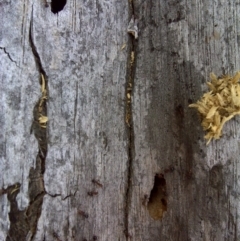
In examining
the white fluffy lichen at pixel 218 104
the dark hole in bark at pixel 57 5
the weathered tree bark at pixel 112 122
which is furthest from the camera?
the dark hole in bark at pixel 57 5

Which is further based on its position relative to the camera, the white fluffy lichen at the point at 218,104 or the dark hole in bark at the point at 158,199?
the dark hole in bark at the point at 158,199

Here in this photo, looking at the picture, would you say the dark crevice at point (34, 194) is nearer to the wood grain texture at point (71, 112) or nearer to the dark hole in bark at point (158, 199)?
the wood grain texture at point (71, 112)

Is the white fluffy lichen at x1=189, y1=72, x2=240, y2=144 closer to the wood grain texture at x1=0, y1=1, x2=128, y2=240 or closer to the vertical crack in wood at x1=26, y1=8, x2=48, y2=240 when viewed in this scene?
the wood grain texture at x1=0, y1=1, x2=128, y2=240

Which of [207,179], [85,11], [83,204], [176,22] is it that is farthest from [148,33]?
[83,204]

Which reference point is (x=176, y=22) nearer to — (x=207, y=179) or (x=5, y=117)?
(x=207, y=179)

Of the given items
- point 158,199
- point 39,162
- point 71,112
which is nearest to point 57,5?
point 71,112

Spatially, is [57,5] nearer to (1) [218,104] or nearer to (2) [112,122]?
(2) [112,122]

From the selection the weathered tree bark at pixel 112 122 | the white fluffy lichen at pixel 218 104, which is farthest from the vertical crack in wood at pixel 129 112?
the white fluffy lichen at pixel 218 104
